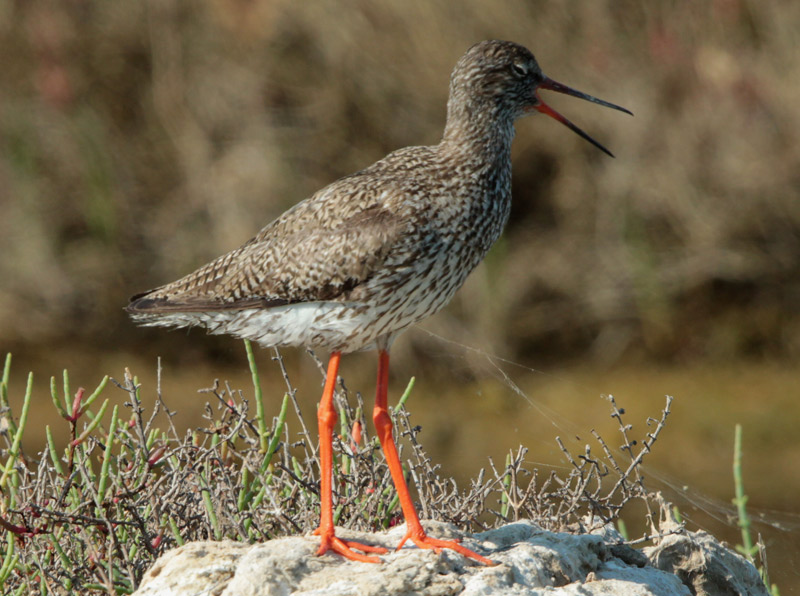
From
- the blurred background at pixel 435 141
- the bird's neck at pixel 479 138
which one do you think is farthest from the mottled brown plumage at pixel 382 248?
the blurred background at pixel 435 141

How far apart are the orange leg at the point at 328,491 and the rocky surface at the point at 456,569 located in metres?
0.04

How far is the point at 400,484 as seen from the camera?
368 cm

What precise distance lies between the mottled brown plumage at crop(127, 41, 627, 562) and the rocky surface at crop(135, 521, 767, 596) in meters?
0.44

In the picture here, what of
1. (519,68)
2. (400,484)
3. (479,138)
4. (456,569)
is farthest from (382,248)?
(456,569)

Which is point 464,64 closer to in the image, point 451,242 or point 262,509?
point 451,242

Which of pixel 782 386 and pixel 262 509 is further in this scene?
pixel 782 386

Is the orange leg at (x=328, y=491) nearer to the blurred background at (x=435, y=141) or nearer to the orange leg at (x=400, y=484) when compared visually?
the orange leg at (x=400, y=484)

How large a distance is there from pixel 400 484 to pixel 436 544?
374mm

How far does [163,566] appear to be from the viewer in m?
3.20

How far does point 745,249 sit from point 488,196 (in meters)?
5.19

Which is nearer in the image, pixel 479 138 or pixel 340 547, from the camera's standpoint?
pixel 340 547

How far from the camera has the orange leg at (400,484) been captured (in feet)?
10.9

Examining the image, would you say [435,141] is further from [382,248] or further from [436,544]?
[436,544]

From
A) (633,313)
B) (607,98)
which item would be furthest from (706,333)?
(607,98)
